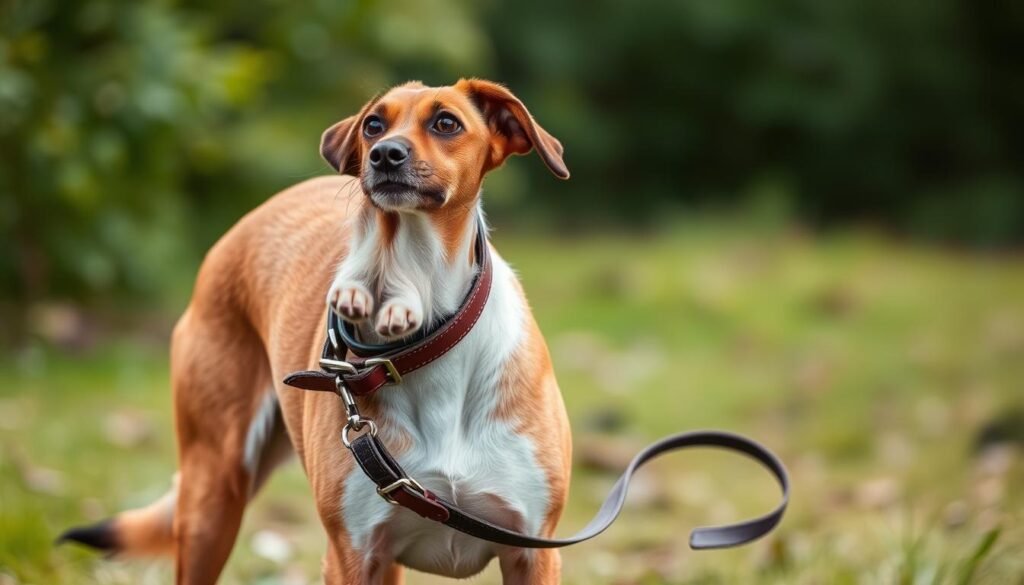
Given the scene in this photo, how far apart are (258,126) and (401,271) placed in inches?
238

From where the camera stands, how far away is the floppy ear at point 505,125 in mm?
3240

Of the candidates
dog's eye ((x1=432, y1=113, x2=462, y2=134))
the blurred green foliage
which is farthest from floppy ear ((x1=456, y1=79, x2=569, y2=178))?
the blurred green foliage

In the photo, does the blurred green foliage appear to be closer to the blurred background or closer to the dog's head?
the blurred background

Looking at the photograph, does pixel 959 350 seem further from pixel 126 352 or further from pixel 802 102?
pixel 126 352

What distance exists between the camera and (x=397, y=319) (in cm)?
299

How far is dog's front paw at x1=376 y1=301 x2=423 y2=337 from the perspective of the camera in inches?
117

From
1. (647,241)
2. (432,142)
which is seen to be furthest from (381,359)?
(647,241)

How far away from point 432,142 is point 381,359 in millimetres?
504

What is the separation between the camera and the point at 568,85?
12.3m

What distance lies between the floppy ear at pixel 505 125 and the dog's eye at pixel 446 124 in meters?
0.18

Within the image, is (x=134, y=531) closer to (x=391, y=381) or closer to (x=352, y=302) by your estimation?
(x=391, y=381)

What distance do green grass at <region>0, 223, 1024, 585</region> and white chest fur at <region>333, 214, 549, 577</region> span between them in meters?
1.58

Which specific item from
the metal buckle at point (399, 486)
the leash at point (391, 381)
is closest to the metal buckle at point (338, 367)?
the leash at point (391, 381)

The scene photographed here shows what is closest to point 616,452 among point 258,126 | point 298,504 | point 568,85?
point 298,504
